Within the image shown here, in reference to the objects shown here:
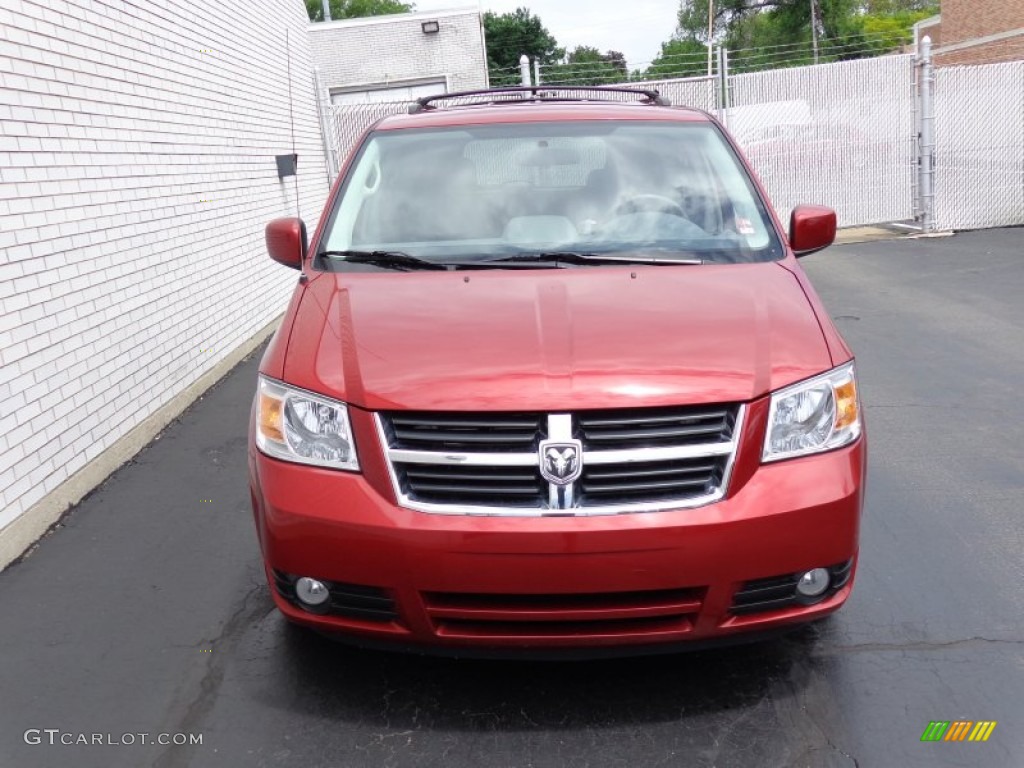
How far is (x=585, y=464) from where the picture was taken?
261 centimetres

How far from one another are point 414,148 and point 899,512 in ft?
9.20

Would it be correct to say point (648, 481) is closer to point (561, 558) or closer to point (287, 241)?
point (561, 558)

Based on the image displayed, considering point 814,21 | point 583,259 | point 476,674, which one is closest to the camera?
point 476,674

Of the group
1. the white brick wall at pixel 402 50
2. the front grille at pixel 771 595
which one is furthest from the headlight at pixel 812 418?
the white brick wall at pixel 402 50

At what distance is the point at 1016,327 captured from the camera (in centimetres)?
794

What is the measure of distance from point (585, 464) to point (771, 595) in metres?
0.68

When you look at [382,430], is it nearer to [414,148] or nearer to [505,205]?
[505,205]

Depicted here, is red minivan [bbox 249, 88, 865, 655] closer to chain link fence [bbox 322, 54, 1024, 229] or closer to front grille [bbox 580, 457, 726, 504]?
front grille [bbox 580, 457, 726, 504]

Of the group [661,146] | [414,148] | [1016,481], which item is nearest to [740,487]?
[661,146]

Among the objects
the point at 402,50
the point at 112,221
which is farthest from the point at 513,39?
the point at 112,221

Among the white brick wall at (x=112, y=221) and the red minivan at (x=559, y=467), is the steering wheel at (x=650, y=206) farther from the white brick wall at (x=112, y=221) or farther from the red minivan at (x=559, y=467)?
the white brick wall at (x=112, y=221)

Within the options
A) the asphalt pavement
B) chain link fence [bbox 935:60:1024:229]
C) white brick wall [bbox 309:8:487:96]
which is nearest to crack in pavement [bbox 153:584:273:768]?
the asphalt pavement

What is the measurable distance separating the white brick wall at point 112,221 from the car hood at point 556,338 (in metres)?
2.00

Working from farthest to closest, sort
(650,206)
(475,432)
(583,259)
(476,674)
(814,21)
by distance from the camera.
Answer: (814,21) → (650,206) → (583,259) → (476,674) → (475,432)
